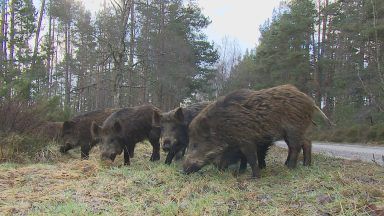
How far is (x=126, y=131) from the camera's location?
9711 mm

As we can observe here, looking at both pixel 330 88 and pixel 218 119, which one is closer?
pixel 218 119

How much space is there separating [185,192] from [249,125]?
222 centimetres

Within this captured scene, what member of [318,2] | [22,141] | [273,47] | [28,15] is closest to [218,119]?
[22,141]

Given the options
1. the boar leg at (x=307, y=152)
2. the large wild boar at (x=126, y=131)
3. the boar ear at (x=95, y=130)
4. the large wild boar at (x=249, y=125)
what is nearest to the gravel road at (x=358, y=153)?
the boar leg at (x=307, y=152)

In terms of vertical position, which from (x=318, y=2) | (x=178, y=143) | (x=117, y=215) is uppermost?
(x=318, y=2)

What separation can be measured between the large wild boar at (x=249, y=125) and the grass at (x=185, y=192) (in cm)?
40

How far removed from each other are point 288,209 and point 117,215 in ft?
6.36

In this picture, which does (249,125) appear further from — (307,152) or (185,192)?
(185,192)

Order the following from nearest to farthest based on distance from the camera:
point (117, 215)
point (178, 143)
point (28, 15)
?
point (117, 215), point (178, 143), point (28, 15)

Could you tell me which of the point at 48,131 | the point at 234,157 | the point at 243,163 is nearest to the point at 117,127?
the point at 234,157

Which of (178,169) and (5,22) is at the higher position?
(5,22)

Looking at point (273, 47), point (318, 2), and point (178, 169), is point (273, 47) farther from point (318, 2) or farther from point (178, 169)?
point (178, 169)

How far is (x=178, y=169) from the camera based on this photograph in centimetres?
798

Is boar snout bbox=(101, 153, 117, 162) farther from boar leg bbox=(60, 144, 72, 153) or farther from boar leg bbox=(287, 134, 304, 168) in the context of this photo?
boar leg bbox=(287, 134, 304, 168)
